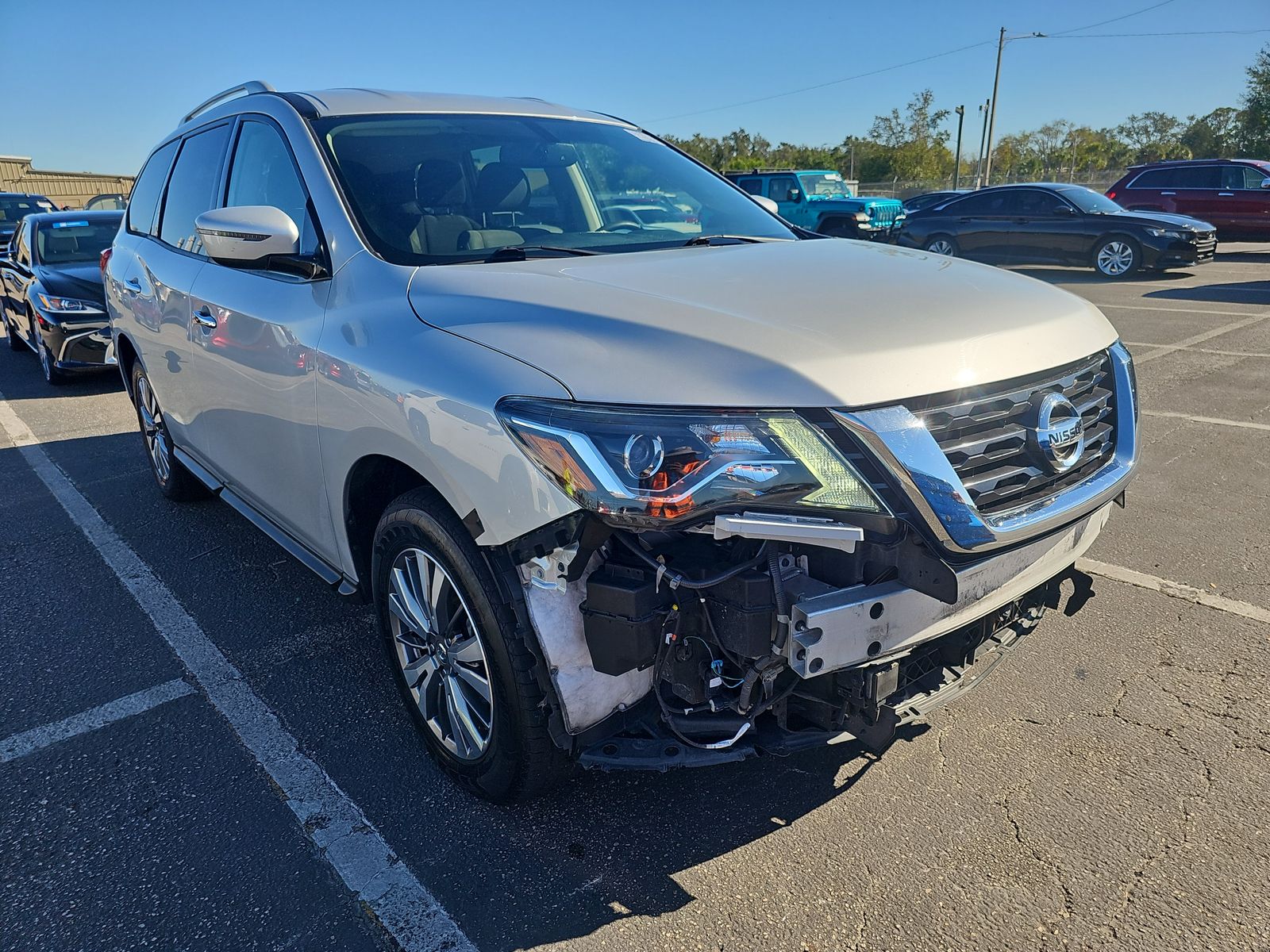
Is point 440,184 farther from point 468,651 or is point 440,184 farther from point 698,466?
point 698,466

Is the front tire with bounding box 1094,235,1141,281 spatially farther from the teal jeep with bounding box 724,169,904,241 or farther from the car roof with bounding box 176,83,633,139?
the car roof with bounding box 176,83,633,139

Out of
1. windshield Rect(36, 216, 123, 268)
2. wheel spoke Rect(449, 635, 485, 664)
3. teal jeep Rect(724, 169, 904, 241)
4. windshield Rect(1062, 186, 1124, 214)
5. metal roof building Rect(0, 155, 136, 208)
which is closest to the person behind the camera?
wheel spoke Rect(449, 635, 485, 664)

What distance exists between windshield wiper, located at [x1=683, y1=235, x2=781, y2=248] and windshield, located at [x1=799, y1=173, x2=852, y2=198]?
57.7 feet

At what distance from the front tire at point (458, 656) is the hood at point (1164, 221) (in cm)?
1569

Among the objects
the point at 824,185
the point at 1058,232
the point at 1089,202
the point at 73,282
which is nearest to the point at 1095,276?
the point at 1058,232

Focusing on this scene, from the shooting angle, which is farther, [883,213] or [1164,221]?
[883,213]

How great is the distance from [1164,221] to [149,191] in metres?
15.2

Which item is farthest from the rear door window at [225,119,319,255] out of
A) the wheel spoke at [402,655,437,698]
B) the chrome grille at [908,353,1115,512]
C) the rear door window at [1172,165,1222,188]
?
the rear door window at [1172,165,1222,188]

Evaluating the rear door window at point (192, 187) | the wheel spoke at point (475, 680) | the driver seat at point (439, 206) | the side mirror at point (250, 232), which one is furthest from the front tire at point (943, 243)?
the wheel spoke at point (475, 680)

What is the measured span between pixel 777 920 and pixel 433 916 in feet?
2.78

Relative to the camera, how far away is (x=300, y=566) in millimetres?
4332

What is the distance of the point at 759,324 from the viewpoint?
2.10 meters

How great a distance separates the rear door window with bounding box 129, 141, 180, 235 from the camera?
4.78 meters

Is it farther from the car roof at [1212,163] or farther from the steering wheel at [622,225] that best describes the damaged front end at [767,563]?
the car roof at [1212,163]
